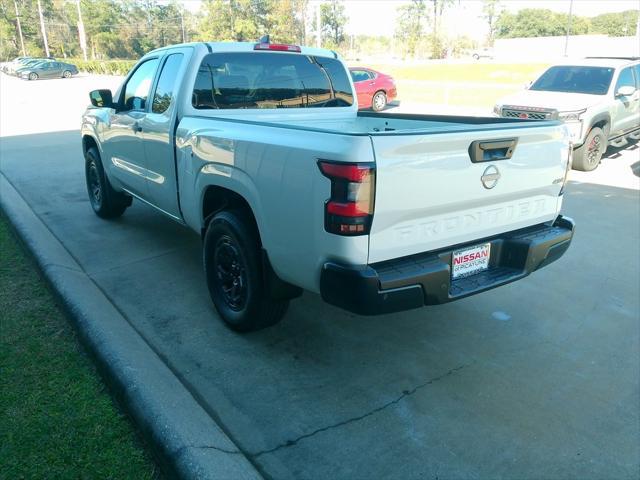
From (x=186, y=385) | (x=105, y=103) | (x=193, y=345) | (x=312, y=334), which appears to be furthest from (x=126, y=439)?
(x=105, y=103)

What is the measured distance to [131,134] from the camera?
16.7 ft

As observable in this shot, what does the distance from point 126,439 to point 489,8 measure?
11110 cm

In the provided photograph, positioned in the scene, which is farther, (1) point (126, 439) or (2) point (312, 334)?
(2) point (312, 334)

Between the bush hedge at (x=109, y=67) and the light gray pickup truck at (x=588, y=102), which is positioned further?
the bush hedge at (x=109, y=67)

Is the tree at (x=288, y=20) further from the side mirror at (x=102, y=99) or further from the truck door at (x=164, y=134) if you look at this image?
the truck door at (x=164, y=134)

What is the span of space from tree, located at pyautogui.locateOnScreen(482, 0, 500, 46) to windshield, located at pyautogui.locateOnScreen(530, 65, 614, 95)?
97.0 meters

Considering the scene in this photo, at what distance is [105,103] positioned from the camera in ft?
17.8

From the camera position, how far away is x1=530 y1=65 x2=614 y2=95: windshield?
9883mm

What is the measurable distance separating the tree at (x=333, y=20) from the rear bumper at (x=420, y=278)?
8347 centimetres

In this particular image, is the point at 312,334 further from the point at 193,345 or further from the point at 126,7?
the point at 126,7

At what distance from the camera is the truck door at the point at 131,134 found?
16.2ft

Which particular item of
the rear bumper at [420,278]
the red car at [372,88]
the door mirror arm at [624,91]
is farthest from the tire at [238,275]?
the red car at [372,88]

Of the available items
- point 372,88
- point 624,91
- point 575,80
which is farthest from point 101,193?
point 372,88

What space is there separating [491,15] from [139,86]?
109258mm
